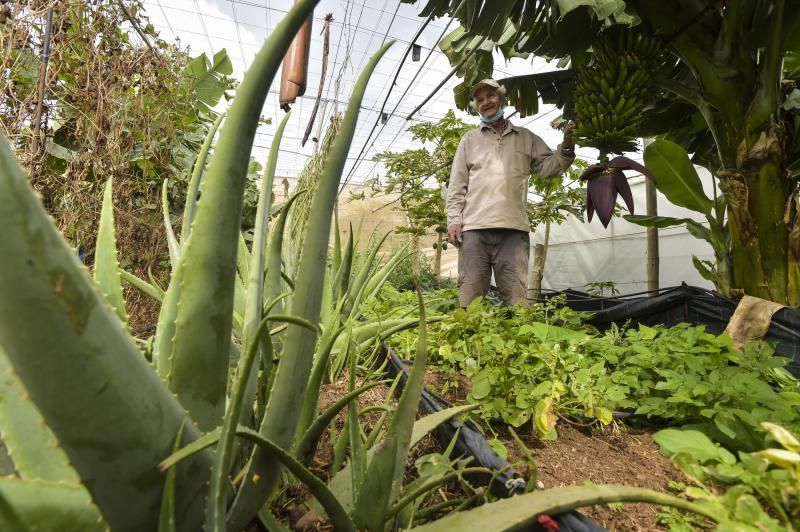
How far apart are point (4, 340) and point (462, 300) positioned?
2.41m

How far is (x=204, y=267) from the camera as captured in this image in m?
0.43

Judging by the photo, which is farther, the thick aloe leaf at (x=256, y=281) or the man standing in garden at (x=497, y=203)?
the man standing in garden at (x=497, y=203)

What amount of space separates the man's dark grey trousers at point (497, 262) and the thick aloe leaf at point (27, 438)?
228 cm

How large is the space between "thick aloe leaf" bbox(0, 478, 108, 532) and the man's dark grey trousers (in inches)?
90.7

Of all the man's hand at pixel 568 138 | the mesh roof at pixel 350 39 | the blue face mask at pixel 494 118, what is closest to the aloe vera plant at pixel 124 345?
the man's hand at pixel 568 138

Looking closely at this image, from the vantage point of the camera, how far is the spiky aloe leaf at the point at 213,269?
0.40 meters

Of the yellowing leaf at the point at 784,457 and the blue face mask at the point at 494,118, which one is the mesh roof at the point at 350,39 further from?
the yellowing leaf at the point at 784,457

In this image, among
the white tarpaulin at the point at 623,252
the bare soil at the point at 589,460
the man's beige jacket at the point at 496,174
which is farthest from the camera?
the white tarpaulin at the point at 623,252

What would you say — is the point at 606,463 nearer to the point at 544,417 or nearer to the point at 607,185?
the point at 544,417

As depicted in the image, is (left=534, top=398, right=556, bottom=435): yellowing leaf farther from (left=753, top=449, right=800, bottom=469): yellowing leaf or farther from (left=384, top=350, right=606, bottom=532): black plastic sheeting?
(left=753, top=449, right=800, bottom=469): yellowing leaf

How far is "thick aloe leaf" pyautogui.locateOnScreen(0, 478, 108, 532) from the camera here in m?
0.28

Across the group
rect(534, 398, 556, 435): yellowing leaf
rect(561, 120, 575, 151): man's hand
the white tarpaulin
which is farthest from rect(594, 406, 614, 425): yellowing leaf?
the white tarpaulin

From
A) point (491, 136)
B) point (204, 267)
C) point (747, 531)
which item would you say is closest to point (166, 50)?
point (491, 136)

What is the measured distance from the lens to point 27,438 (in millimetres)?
369
